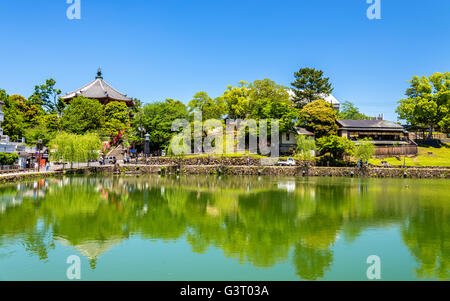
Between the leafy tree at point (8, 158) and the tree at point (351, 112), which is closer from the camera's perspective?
the leafy tree at point (8, 158)

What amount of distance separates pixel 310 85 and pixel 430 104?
1984 cm

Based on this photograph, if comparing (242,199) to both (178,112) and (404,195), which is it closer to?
(404,195)

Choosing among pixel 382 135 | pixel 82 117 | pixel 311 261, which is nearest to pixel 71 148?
pixel 82 117

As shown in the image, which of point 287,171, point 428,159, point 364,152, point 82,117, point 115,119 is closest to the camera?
point 287,171

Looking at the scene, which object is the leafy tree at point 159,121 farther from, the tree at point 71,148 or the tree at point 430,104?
the tree at point 430,104

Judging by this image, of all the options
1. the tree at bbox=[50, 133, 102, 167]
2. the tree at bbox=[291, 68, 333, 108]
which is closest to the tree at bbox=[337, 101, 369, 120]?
the tree at bbox=[291, 68, 333, 108]

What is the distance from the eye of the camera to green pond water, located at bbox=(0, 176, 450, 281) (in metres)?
10.0

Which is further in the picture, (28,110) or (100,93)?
(100,93)

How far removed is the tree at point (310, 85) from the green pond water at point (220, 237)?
4290 cm

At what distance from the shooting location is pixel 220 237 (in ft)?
44.6

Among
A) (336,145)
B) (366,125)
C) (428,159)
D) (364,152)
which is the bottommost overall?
(428,159)

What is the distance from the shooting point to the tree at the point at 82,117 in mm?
51750

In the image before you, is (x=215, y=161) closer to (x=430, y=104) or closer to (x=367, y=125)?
(x=367, y=125)

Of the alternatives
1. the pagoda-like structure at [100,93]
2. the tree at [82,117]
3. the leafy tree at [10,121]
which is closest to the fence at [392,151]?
the tree at [82,117]
